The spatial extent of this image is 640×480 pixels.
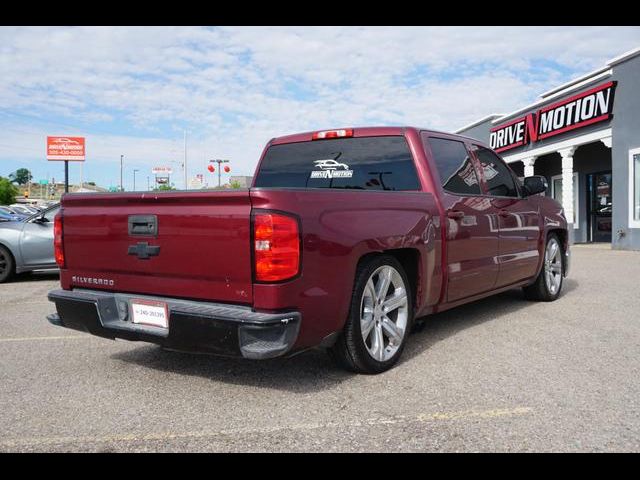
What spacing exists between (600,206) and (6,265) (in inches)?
677

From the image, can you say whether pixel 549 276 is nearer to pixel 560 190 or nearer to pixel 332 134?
pixel 332 134

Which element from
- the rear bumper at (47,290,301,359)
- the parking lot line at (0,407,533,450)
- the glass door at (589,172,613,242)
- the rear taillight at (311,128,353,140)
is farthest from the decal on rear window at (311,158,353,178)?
the glass door at (589,172,613,242)

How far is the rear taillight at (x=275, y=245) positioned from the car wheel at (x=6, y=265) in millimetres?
8390

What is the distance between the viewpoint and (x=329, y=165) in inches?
194

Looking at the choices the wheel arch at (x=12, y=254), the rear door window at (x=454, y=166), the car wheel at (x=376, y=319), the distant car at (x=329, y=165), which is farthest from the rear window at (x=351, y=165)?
the wheel arch at (x=12, y=254)

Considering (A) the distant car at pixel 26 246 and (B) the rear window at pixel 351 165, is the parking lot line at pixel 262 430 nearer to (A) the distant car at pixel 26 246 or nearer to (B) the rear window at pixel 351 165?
(B) the rear window at pixel 351 165

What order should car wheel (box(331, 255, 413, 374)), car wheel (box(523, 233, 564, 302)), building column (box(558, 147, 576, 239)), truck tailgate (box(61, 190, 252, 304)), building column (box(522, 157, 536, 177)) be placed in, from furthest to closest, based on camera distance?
building column (box(522, 157, 536, 177)), building column (box(558, 147, 576, 239)), car wheel (box(523, 233, 564, 302)), car wheel (box(331, 255, 413, 374)), truck tailgate (box(61, 190, 252, 304))

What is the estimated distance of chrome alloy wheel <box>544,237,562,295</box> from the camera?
6.84m

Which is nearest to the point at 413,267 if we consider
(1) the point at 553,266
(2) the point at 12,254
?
(1) the point at 553,266

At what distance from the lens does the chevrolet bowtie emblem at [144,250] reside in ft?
11.7

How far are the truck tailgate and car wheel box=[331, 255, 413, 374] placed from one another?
0.84 metres

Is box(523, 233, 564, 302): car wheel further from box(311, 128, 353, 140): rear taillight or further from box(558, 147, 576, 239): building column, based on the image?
box(558, 147, 576, 239): building column

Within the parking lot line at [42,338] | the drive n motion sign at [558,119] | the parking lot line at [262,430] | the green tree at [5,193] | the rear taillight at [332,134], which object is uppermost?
the green tree at [5,193]
